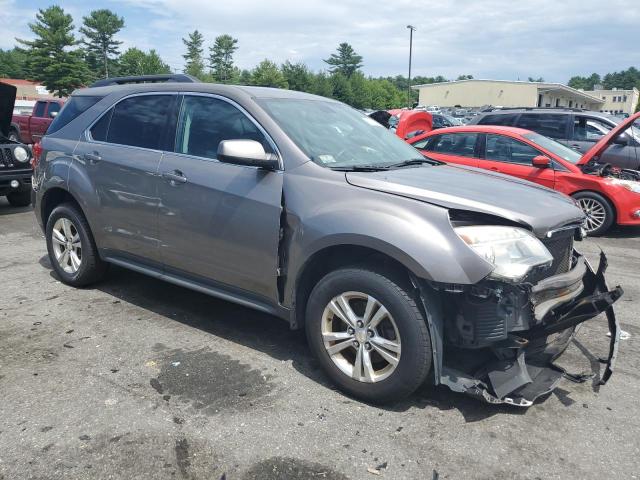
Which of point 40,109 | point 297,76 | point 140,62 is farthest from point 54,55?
point 40,109

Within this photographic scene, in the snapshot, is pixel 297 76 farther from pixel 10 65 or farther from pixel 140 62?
pixel 10 65

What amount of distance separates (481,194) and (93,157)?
3214 mm

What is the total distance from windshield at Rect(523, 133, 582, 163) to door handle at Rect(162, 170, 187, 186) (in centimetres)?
613

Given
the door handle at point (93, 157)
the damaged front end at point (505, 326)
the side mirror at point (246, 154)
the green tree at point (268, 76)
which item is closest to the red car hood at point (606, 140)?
the damaged front end at point (505, 326)

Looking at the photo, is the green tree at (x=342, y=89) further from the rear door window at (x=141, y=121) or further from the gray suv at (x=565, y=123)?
the rear door window at (x=141, y=121)

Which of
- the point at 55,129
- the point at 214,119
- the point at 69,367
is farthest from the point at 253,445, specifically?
the point at 55,129

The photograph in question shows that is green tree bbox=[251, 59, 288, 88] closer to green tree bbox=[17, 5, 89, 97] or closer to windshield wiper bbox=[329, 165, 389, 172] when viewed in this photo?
green tree bbox=[17, 5, 89, 97]

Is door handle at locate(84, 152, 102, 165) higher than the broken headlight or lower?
higher

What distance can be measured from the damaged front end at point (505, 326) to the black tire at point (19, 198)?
881 cm

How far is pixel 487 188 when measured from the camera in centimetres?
333

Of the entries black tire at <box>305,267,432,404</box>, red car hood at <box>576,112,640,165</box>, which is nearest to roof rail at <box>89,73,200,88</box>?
black tire at <box>305,267,432,404</box>

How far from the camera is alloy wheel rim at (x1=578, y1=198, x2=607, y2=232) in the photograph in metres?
7.90

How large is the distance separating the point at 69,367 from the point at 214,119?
6.46 feet

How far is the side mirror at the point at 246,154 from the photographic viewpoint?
3299 millimetres
